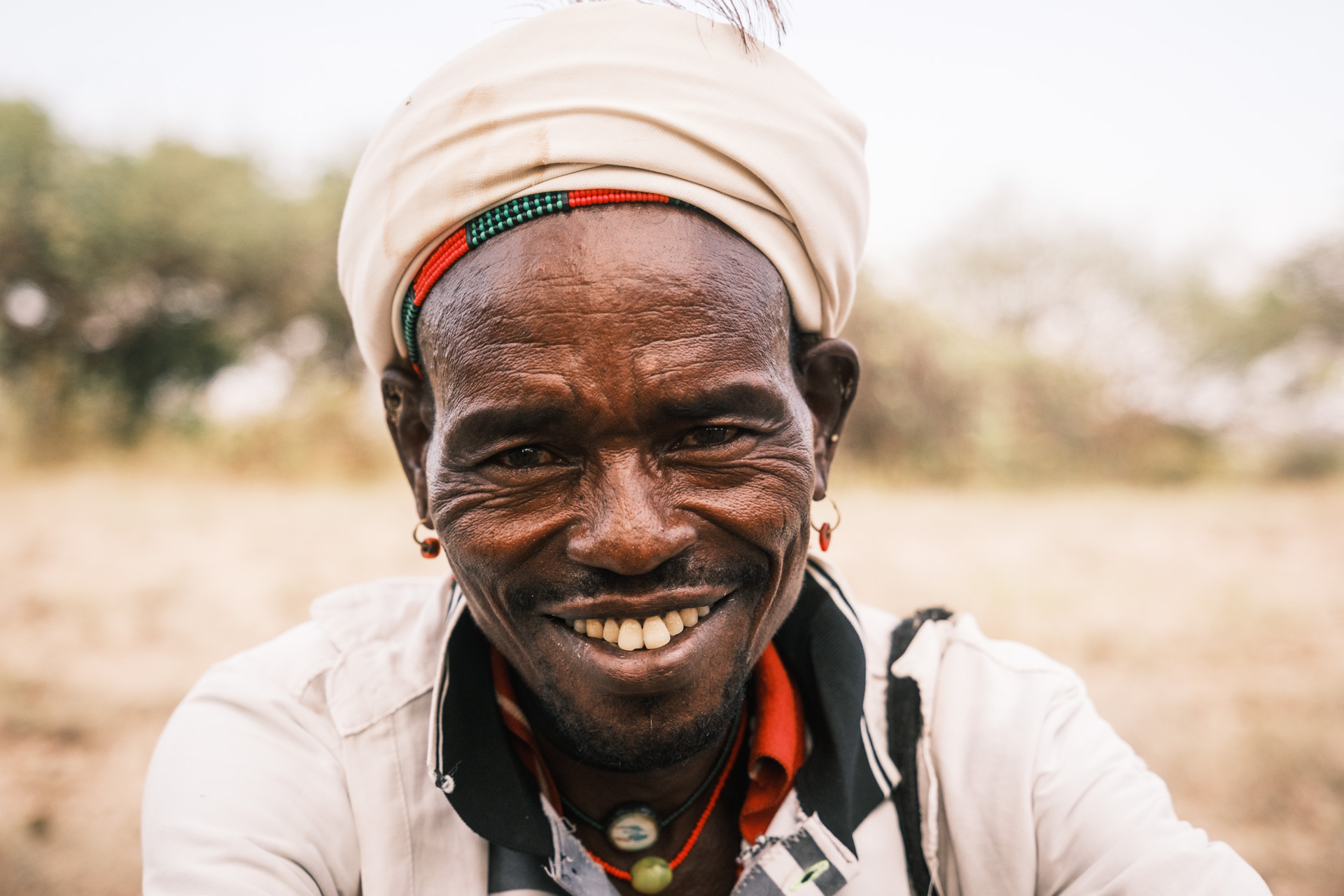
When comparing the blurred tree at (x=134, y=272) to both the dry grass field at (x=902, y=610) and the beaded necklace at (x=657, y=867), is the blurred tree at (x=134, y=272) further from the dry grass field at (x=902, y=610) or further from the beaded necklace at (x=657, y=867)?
the beaded necklace at (x=657, y=867)

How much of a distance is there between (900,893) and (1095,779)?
425mm

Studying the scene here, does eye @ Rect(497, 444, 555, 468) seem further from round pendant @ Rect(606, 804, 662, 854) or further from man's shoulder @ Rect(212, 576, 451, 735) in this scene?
round pendant @ Rect(606, 804, 662, 854)

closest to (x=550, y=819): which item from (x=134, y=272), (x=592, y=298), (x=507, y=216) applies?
(x=592, y=298)

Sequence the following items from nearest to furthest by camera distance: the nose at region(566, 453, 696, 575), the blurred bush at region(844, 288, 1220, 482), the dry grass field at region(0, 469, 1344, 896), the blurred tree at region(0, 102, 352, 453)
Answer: the nose at region(566, 453, 696, 575) < the dry grass field at region(0, 469, 1344, 896) < the blurred tree at region(0, 102, 352, 453) < the blurred bush at region(844, 288, 1220, 482)

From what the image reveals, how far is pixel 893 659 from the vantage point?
197 centimetres

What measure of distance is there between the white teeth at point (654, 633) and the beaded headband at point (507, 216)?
0.70 m

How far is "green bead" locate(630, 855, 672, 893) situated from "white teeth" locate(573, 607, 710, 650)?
0.53 metres

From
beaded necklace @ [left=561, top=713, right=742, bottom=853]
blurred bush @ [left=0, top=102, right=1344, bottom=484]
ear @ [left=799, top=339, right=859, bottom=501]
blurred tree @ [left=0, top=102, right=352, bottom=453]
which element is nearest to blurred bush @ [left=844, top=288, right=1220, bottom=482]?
blurred bush @ [left=0, top=102, right=1344, bottom=484]

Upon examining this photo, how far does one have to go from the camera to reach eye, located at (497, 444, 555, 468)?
1583mm

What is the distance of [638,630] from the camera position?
1.54 meters

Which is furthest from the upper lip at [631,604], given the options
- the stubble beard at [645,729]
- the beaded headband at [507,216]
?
the beaded headband at [507,216]

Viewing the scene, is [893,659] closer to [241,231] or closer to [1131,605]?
[1131,605]

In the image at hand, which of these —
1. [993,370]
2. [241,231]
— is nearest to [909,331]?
[993,370]

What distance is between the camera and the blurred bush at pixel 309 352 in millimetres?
10555
